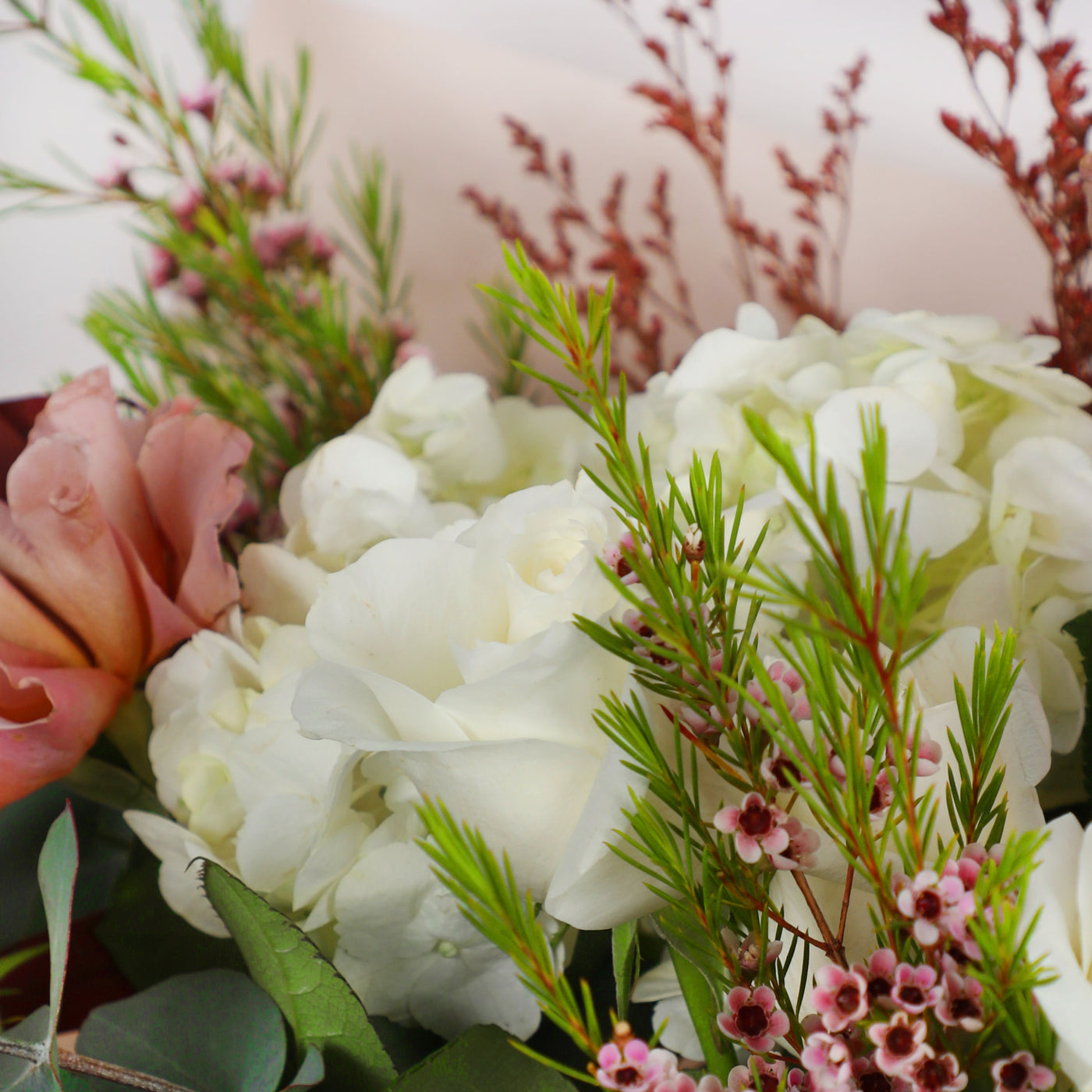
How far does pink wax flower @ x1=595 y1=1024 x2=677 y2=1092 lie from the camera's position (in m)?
0.20

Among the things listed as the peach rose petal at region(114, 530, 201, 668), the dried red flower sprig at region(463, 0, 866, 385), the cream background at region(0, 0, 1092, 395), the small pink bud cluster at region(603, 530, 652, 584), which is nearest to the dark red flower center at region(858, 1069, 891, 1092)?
the small pink bud cluster at region(603, 530, 652, 584)

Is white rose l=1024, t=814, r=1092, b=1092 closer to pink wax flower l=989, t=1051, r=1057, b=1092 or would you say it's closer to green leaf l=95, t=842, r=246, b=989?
pink wax flower l=989, t=1051, r=1057, b=1092

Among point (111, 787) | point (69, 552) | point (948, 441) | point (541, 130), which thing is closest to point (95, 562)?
point (69, 552)

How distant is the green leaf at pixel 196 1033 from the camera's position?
353 millimetres

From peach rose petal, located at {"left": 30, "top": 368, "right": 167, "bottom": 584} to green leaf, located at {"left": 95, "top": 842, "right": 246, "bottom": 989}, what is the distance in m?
0.14

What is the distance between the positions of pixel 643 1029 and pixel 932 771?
Answer: 0.27 m

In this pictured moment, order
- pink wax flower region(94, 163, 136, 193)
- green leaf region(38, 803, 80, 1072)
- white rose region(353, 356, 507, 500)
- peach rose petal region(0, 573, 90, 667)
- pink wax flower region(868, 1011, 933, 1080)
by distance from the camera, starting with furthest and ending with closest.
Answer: pink wax flower region(94, 163, 136, 193) → white rose region(353, 356, 507, 500) → peach rose petal region(0, 573, 90, 667) → green leaf region(38, 803, 80, 1072) → pink wax flower region(868, 1011, 933, 1080)

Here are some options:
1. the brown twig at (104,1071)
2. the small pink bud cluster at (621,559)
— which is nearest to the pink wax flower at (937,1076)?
the small pink bud cluster at (621,559)

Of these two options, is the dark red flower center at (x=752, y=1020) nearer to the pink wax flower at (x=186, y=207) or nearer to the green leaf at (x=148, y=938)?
the green leaf at (x=148, y=938)

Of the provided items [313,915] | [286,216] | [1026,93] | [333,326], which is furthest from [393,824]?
[1026,93]

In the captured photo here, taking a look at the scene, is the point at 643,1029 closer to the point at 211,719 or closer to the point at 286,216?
the point at 211,719

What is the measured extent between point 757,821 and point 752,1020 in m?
0.05

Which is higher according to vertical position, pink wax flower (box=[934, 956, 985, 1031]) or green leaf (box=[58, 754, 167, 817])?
pink wax flower (box=[934, 956, 985, 1031])

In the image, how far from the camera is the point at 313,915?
37 centimetres
